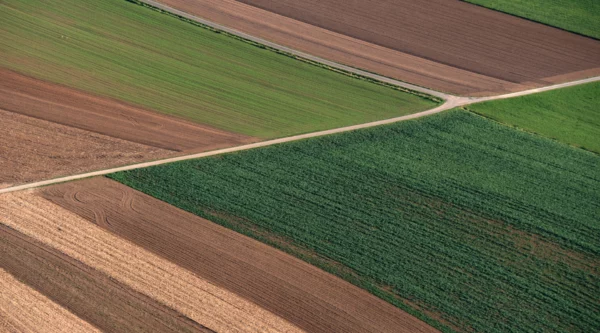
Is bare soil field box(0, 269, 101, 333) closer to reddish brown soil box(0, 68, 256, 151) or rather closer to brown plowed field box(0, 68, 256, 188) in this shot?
brown plowed field box(0, 68, 256, 188)

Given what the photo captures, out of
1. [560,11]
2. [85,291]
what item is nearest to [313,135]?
[85,291]

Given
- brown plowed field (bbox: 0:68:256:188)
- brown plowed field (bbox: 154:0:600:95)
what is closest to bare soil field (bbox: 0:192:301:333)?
brown plowed field (bbox: 0:68:256:188)

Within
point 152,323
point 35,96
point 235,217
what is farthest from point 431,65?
point 152,323

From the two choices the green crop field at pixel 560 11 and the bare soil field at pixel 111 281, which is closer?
the bare soil field at pixel 111 281

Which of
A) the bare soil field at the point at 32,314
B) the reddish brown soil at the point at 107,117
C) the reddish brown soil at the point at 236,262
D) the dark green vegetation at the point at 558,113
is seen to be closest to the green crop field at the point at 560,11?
the dark green vegetation at the point at 558,113

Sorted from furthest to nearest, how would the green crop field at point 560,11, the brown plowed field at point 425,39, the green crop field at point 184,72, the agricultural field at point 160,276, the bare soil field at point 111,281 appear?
the green crop field at point 560,11
the brown plowed field at point 425,39
the green crop field at point 184,72
the agricultural field at point 160,276
the bare soil field at point 111,281

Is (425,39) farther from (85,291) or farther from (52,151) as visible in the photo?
(85,291)

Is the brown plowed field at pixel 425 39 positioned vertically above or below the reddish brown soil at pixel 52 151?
above

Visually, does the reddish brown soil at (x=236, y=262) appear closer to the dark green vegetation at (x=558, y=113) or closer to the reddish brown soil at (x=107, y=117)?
the reddish brown soil at (x=107, y=117)

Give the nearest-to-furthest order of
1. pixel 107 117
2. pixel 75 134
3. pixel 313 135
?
pixel 75 134, pixel 313 135, pixel 107 117
